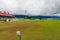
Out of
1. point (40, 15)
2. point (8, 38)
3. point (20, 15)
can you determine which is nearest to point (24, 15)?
point (20, 15)

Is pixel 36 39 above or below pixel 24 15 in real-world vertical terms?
above

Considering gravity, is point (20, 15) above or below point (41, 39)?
below

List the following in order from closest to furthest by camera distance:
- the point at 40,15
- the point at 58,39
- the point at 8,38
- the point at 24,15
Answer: the point at 58,39, the point at 8,38, the point at 24,15, the point at 40,15

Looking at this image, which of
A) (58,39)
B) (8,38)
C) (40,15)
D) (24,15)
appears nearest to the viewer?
(58,39)

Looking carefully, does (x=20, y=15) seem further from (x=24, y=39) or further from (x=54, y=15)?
(x=24, y=39)

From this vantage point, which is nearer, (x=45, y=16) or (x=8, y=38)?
(x=8, y=38)

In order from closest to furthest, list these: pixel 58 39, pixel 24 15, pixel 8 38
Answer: pixel 58 39, pixel 8 38, pixel 24 15

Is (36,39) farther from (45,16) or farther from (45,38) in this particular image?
(45,16)

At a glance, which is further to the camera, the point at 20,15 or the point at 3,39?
the point at 20,15

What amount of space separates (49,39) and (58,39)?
843 mm

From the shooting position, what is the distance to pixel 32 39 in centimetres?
1750

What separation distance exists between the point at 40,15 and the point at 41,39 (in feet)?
328

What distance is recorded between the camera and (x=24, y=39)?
1752cm

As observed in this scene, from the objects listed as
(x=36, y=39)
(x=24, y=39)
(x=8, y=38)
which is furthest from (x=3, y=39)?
(x=36, y=39)
